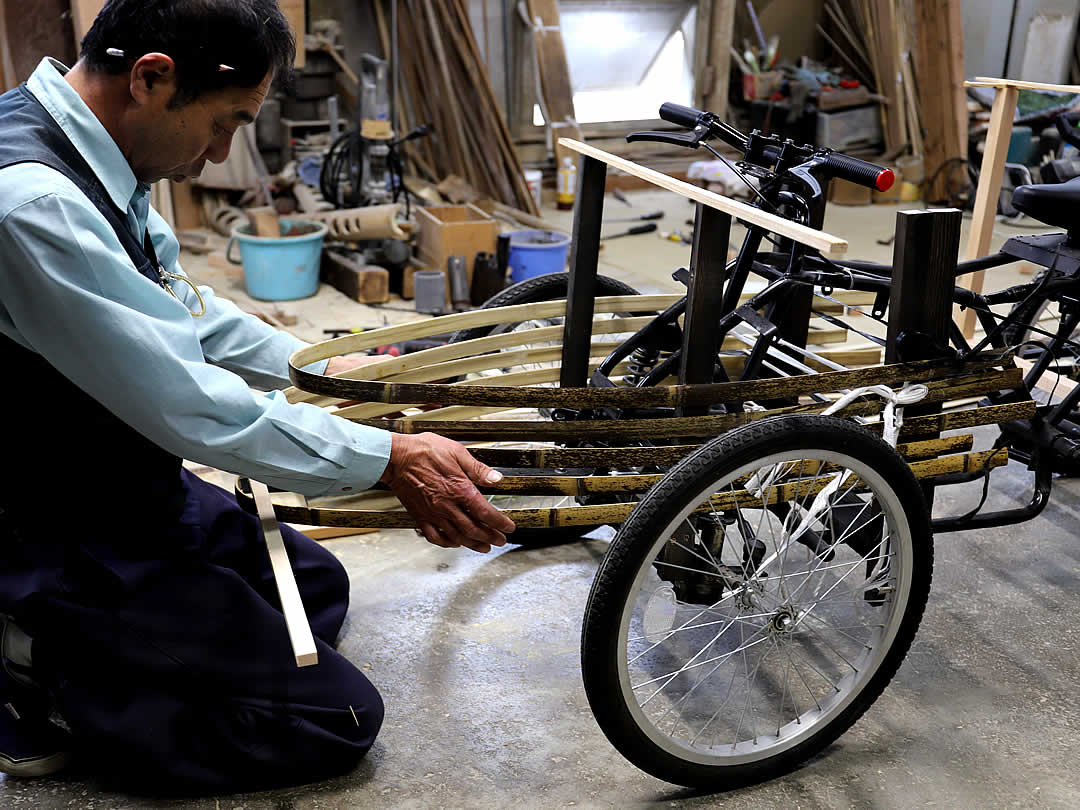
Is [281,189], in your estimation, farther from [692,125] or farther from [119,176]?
[119,176]

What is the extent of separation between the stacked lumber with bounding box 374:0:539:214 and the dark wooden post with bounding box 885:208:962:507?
4871 millimetres

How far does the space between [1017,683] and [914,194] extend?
6.26 metres

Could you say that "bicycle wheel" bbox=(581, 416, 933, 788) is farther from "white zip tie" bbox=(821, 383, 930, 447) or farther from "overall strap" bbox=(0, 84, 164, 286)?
"overall strap" bbox=(0, 84, 164, 286)

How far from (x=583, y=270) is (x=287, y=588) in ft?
3.79

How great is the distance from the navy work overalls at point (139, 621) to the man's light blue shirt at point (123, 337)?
0.13 meters

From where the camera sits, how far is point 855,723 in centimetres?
234

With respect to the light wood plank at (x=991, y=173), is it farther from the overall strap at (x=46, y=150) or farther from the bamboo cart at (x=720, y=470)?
the overall strap at (x=46, y=150)

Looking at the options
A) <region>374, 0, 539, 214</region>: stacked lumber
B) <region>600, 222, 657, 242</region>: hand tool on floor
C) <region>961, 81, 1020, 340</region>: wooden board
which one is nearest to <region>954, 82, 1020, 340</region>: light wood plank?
<region>961, 81, 1020, 340</region>: wooden board

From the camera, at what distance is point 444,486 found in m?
1.91

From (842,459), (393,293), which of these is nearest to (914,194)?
(393,293)

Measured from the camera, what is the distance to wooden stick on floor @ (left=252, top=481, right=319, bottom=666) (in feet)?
5.41

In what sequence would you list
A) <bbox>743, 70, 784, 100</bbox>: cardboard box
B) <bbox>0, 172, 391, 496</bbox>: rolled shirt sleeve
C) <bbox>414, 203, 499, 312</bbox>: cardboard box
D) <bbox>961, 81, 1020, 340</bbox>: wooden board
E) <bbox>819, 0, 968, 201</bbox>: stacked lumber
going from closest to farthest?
<bbox>0, 172, 391, 496</bbox>: rolled shirt sleeve → <bbox>961, 81, 1020, 340</bbox>: wooden board → <bbox>414, 203, 499, 312</bbox>: cardboard box → <bbox>819, 0, 968, 201</bbox>: stacked lumber → <bbox>743, 70, 784, 100</bbox>: cardboard box

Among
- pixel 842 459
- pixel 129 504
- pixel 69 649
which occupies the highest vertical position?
pixel 842 459

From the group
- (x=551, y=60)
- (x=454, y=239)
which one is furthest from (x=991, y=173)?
(x=551, y=60)
